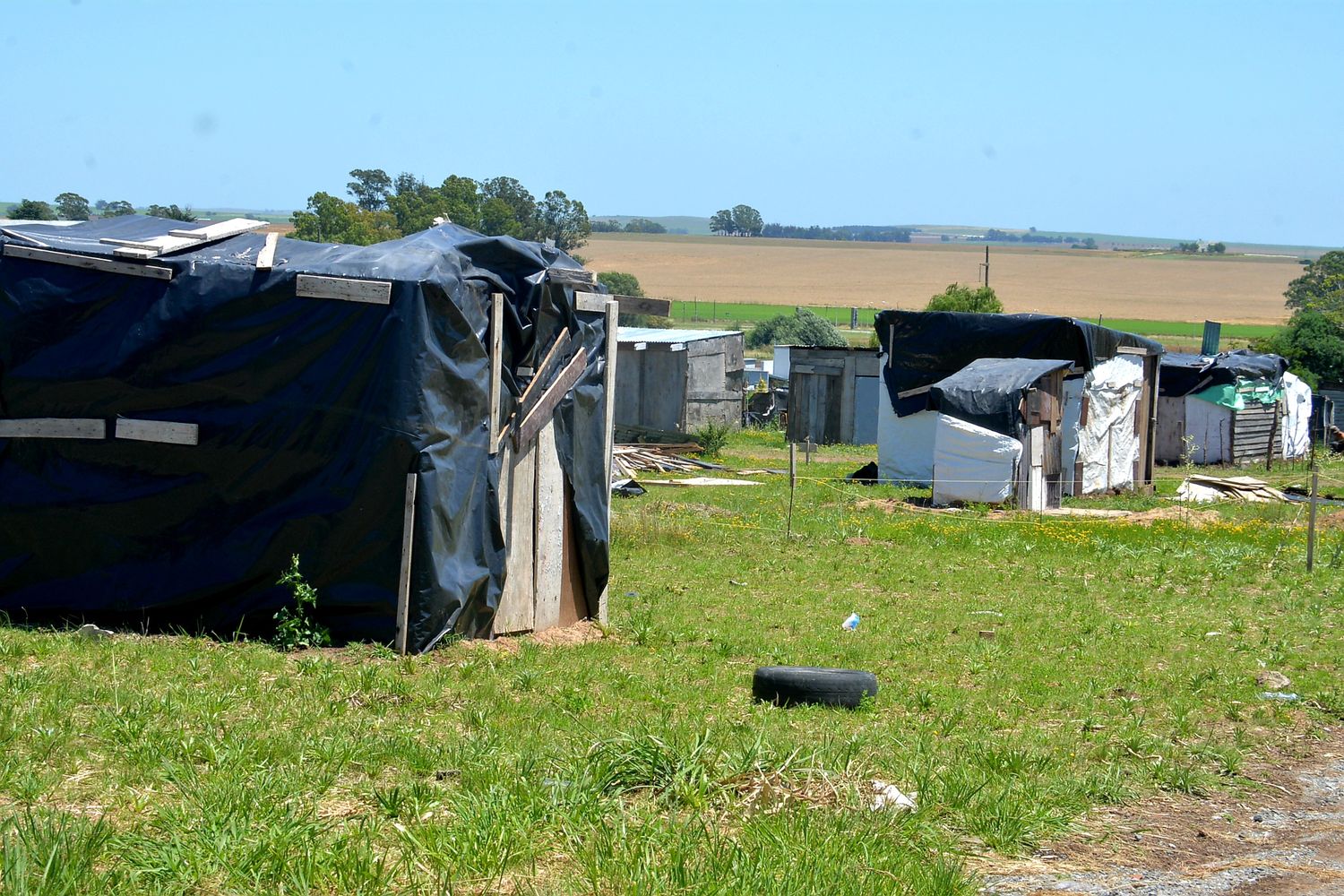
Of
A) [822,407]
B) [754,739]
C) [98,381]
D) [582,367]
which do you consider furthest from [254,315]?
[822,407]

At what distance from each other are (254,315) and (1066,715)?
6265mm

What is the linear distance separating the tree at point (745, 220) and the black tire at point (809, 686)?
184764 millimetres

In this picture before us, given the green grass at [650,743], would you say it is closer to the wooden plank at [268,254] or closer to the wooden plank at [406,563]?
the wooden plank at [406,563]

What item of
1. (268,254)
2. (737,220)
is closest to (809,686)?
(268,254)

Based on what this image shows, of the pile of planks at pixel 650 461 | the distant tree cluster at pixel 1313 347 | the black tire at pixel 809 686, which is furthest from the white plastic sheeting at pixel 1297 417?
the black tire at pixel 809 686

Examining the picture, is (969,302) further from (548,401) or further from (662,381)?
(548,401)

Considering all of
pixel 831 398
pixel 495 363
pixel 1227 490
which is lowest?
pixel 1227 490

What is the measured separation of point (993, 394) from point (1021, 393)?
48 centimetres

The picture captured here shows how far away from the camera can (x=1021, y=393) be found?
22.0 metres

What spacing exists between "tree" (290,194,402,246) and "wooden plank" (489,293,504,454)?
4289 cm

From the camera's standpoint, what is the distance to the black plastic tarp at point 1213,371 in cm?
3412

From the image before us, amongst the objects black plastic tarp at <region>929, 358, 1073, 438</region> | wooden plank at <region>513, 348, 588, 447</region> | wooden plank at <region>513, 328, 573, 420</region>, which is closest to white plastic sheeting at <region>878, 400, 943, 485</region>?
black plastic tarp at <region>929, 358, 1073, 438</region>

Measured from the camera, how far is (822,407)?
36688 millimetres

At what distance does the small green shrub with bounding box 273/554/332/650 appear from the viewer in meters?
8.49
